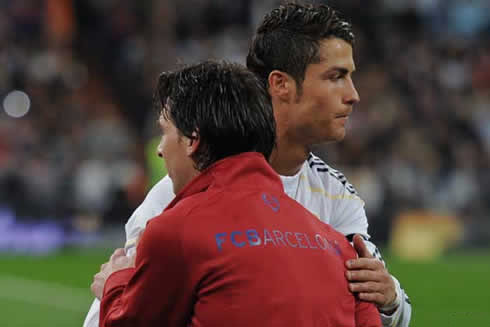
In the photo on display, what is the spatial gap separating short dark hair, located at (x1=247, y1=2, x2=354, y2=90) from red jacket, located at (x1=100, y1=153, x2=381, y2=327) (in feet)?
3.40

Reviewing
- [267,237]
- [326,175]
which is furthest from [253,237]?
[326,175]

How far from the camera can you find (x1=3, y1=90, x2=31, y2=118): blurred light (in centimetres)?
1431

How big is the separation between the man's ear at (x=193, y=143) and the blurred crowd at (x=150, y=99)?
34.2ft

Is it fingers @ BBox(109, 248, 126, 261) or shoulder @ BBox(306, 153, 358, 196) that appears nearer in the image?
fingers @ BBox(109, 248, 126, 261)

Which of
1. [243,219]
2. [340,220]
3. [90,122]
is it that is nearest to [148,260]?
[243,219]

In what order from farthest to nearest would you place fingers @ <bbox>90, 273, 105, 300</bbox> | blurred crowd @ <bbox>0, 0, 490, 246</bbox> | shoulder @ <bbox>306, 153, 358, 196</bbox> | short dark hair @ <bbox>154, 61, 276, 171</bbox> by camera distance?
blurred crowd @ <bbox>0, 0, 490, 246</bbox> → shoulder @ <bbox>306, 153, 358, 196</bbox> → fingers @ <bbox>90, 273, 105, 300</bbox> → short dark hair @ <bbox>154, 61, 276, 171</bbox>

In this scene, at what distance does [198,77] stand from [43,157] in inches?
446

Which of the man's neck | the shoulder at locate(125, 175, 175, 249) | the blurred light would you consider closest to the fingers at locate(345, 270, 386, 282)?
the shoulder at locate(125, 175, 175, 249)

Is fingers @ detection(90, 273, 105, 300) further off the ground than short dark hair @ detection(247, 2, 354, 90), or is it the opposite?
short dark hair @ detection(247, 2, 354, 90)

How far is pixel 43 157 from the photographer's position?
13531 millimetres

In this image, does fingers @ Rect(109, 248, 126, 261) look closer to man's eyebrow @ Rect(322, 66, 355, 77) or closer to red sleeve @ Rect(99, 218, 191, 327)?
red sleeve @ Rect(99, 218, 191, 327)

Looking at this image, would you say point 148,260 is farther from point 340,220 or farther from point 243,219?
point 340,220

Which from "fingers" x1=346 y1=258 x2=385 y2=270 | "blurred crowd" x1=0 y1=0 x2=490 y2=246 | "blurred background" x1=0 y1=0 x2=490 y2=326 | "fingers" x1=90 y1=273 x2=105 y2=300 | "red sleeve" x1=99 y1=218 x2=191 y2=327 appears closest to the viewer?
"red sleeve" x1=99 y1=218 x2=191 y2=327

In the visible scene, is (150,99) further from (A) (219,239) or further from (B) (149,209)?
(A) (219,239)
